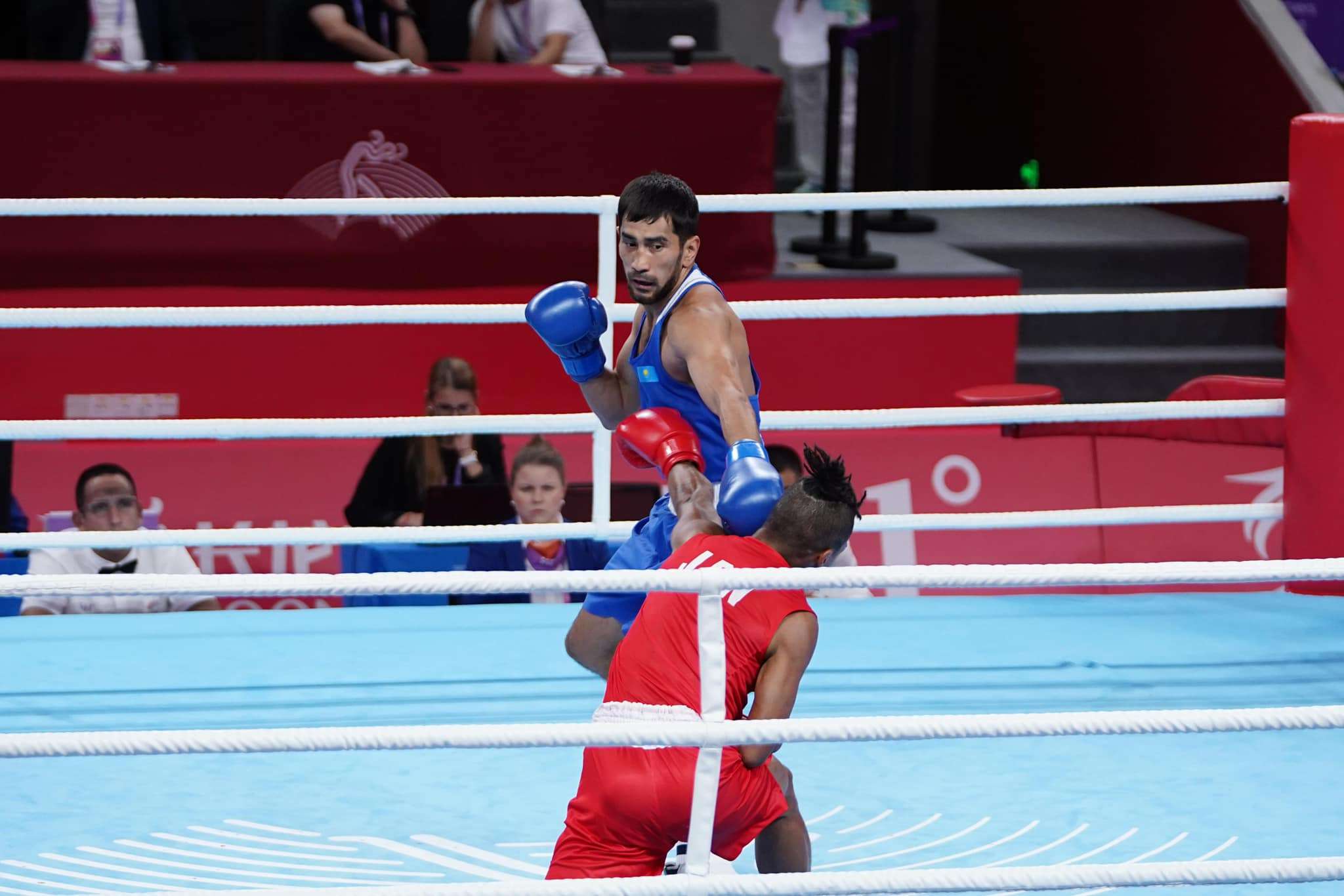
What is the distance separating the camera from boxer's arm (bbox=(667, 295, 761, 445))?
2.53 m

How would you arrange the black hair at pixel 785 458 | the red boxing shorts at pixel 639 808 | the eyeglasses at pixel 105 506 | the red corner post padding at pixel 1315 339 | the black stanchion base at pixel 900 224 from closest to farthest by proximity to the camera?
the red boxing shorts at pixel 639 808, the red corner post padding at pixel 1315 339, the eyeglasses at pixel 105 506, the black hair at pixel 785 458, the black stanchion base at pixel 900 224

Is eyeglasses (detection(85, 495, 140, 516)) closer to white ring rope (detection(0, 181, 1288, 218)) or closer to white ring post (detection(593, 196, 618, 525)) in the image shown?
white ring rope (detection(0, 181, 1288, 218))

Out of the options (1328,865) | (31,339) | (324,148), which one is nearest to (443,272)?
(324,148)

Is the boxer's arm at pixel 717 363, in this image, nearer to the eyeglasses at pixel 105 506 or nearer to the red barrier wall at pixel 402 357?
the eyeglasses at pixel 105 506

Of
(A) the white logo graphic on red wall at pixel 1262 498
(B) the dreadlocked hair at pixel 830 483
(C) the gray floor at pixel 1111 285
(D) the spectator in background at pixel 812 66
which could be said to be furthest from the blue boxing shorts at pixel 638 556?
(D) the spectator in background at pixel 812 66

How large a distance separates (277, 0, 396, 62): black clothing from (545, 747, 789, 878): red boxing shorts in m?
4.24

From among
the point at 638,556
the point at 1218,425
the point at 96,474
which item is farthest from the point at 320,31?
the point at 638,556

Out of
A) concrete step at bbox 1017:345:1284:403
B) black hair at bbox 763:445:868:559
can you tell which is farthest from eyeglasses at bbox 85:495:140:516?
concrete step at bbox 1017:345:1284:403

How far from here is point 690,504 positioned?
2529mm

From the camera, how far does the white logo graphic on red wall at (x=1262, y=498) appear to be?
15.2 feet

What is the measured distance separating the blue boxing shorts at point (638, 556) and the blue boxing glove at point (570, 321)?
311mm

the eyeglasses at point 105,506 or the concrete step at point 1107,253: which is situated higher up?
the concrete step at point 1107,253

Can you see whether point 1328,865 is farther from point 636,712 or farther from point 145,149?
point 145,149

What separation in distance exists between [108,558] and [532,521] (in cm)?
100
